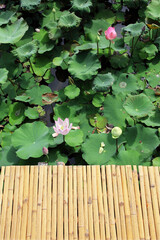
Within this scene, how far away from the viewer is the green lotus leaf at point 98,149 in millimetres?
2609

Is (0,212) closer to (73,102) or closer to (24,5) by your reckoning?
(73,102)

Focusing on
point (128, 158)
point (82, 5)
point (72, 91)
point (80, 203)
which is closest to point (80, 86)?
point (72, 91)

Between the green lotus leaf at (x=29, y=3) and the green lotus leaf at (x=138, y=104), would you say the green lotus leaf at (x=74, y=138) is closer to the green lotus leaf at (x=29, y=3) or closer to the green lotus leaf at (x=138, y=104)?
the green lotus leaf at (x=138, y=104)

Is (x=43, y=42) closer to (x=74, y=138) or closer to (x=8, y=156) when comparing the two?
(x=74, y=138)

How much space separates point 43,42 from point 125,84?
58.7 inches

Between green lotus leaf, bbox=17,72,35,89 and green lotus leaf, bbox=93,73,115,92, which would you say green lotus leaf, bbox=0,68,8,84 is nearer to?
green lotus leaf, bbox=17,72,35,89

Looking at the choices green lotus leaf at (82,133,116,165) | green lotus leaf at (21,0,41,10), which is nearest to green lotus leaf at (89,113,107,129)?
green lotus leaf at (82,133,116,165)

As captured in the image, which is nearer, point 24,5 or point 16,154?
point 16,154

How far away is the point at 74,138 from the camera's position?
275cm

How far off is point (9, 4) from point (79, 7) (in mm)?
1371

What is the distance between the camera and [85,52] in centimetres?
329

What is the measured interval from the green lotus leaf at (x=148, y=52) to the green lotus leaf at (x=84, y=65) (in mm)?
775

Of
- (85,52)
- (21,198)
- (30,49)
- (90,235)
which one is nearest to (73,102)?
(85,52)

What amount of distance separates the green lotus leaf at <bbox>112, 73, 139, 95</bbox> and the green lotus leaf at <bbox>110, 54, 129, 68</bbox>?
230 millimetres
